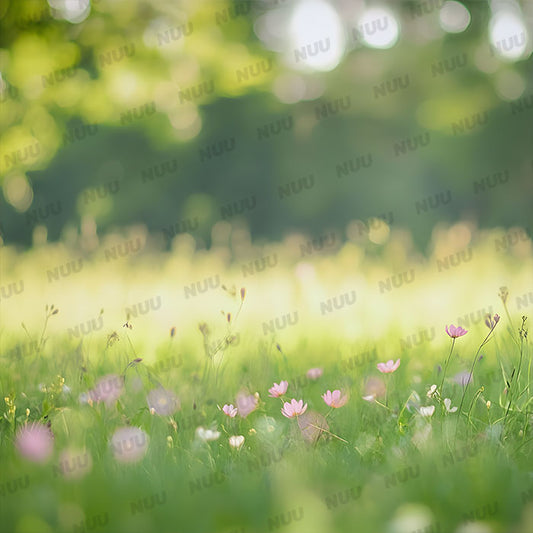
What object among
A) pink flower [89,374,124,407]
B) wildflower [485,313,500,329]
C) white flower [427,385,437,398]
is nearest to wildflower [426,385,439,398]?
white flower [427,385,437,398]

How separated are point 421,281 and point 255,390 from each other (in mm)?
2658

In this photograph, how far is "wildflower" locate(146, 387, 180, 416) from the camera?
218 cm

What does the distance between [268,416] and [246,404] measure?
0.33 ft

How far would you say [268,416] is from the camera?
2.20m

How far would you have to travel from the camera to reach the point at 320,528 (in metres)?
1.42

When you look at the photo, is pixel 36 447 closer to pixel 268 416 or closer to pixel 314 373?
pixel 268 416

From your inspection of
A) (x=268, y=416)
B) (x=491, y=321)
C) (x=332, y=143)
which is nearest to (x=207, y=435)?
(x=268, y=416)

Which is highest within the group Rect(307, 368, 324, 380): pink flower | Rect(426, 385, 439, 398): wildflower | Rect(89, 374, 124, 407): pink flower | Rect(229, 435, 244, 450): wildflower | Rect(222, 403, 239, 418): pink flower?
Rect(89, 374, 124, 407): pink flower

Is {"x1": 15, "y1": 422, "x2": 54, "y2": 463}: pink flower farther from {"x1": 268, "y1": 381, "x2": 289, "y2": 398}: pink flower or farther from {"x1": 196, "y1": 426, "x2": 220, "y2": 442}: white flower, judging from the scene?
{"x1": 268, "y1": 381, "x2": 289, "y2": 398}: pink flower

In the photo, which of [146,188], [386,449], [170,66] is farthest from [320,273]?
[146,188]

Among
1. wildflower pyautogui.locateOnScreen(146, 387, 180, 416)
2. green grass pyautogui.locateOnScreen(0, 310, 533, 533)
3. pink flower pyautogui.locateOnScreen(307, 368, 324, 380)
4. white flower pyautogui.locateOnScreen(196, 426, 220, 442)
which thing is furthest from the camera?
pink flower pyautogui.locateOnScreen(307, 368, 324, 380)

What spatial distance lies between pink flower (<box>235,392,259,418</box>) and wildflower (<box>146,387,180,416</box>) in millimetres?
225

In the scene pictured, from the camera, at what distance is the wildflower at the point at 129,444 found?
1803mm

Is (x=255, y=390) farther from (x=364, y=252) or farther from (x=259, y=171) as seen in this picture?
(x=259, y=171)
